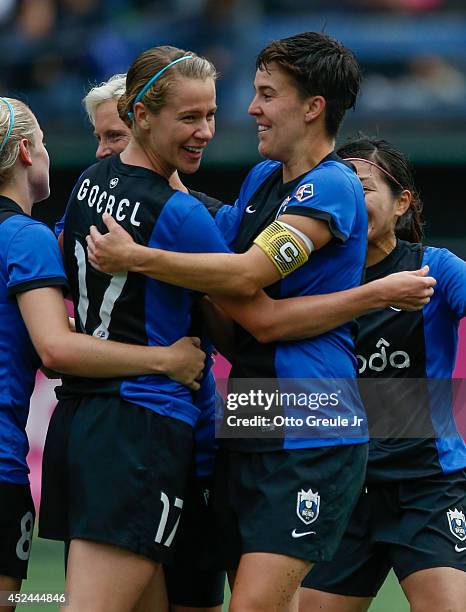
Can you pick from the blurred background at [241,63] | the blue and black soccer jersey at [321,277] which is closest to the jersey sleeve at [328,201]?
the blue and black soccer jersey at [321,277]

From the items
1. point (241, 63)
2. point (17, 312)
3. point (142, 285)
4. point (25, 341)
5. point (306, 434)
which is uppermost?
point (241, 63)

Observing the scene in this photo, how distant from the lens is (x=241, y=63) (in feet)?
40.8

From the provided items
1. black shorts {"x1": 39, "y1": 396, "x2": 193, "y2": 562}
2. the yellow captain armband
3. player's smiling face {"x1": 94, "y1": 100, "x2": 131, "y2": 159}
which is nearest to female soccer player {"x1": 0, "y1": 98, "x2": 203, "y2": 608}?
black shorts {"x1": 39, "y1": 396, "x2": 193, "y2": 562}

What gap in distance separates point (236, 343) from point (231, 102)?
8.50m

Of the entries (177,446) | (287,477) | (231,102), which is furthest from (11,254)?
A: (231,102)

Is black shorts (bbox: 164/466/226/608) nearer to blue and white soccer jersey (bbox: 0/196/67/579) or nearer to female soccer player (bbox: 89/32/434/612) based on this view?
female soccer player (bbox: 89/32/434/612)

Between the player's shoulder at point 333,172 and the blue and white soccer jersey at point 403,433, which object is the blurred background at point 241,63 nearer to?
the blue and white soccer jersey at point 403,433

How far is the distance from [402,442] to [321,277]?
1021 millimetres

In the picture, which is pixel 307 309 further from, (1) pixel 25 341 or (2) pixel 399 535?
(2) pixel 399 535

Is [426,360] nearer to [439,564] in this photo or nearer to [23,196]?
[439,564]

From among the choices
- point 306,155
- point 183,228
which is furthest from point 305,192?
point 183,228

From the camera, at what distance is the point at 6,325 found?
3.91 m

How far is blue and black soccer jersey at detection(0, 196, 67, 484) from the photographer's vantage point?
378cm

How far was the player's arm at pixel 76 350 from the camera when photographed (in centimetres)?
368
